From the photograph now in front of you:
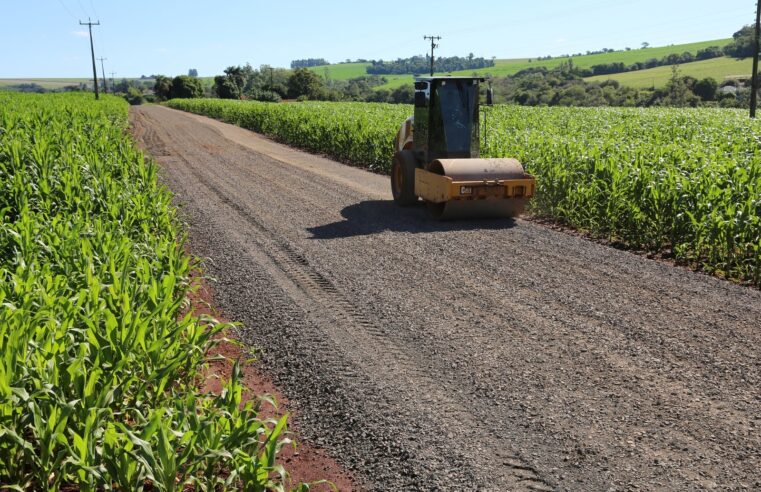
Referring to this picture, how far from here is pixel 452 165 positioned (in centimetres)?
1177

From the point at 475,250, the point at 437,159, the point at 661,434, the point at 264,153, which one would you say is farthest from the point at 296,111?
the point at 661,434

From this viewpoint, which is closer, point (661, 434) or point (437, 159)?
point (661, 434)

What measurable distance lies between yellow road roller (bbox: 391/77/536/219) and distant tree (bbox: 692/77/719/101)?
63993 mm

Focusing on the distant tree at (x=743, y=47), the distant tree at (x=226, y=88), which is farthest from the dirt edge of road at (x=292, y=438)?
the distant tree at (x=743, y=47)

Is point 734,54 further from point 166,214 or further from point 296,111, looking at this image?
point 166,214

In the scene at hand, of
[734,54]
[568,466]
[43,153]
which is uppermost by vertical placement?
[734,54]

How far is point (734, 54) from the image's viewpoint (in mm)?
114750

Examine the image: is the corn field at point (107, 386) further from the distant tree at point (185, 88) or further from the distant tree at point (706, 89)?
the distant tree at point (185, 88)

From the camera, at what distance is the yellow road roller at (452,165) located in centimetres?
1163

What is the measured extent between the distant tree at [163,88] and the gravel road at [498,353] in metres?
108

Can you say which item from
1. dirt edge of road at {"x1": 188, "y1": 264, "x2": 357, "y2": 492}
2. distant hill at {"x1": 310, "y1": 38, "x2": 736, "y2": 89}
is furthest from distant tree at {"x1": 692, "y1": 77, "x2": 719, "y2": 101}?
Answer: dirt edge of road at {"x1": 188, "y1": 264, "x2": 357, "y2": 492}

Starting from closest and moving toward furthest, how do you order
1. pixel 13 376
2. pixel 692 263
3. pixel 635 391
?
pixel 13 376 → pixel 635 391 → pixel 692 263

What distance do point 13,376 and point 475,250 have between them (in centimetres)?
734

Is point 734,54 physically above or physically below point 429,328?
above
